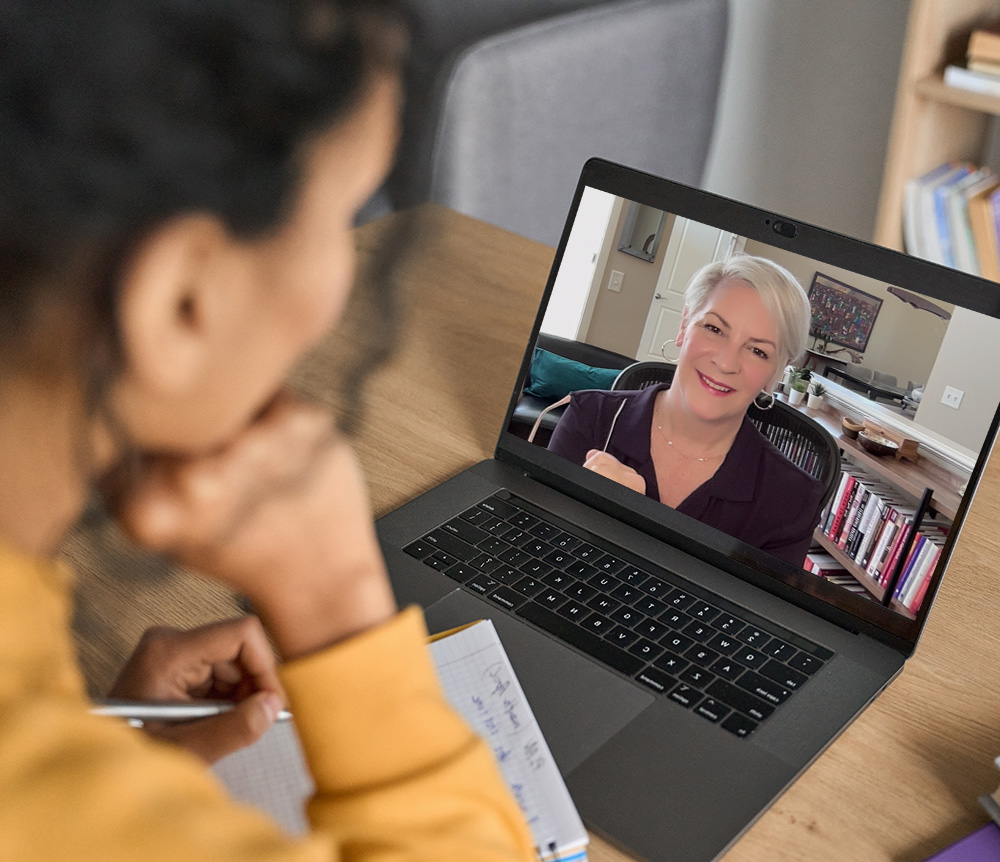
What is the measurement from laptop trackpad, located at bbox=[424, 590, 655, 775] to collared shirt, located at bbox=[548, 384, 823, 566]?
0.61 ft

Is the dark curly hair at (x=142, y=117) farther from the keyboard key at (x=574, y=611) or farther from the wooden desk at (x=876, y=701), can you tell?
the keyboard key at (x=574, y=611)

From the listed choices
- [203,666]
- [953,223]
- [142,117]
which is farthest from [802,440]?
[953,223]

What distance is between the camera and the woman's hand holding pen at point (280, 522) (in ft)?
1.09

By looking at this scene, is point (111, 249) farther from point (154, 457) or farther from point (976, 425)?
point (976, 425)

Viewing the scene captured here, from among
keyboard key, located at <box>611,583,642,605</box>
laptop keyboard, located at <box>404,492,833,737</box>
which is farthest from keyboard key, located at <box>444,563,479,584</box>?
keyboard key, located at <box>611,583,642,605</box>

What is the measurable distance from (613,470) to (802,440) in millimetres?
168

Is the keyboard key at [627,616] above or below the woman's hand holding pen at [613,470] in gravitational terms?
below

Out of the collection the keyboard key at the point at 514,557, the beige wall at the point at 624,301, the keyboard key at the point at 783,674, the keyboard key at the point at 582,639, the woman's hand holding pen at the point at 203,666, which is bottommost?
the woman's hand holding pen at the point at 203,666

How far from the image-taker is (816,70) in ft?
7.70

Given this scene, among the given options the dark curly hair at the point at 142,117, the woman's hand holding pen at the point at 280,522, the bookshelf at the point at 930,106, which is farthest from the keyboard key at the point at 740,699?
the bookshelf at the point at 930,106

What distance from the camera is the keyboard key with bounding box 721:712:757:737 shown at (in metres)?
0.65

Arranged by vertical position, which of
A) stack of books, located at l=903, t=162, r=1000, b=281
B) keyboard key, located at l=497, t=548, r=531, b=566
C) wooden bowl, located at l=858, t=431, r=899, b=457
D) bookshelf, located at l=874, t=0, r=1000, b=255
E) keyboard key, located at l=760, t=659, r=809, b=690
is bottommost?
keyboard key, located at l=497, t=548, r=531, b=566

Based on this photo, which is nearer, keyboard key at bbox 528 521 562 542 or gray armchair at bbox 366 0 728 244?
keyboard key at bbox 528 521 562 542

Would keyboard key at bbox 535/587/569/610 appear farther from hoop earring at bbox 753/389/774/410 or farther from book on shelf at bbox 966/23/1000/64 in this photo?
book on shelf at bbox 966/23/1000/64
